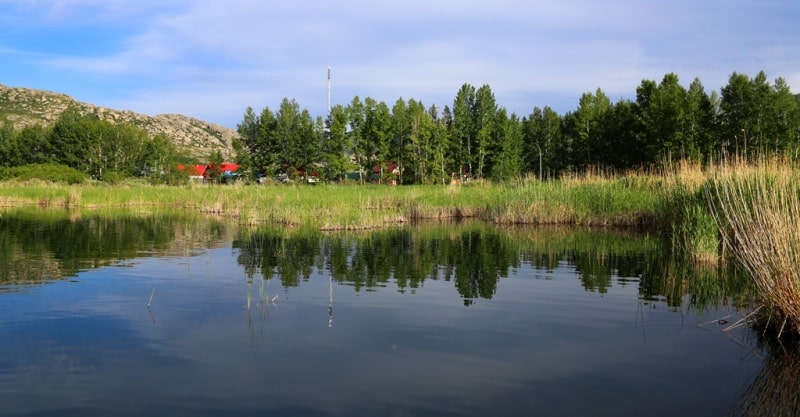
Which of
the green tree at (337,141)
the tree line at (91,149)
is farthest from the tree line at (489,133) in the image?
the tree line at (91,149)

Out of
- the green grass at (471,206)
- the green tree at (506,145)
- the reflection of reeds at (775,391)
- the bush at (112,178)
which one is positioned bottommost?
the reflection of reeds at (775,391)

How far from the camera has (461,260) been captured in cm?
1532

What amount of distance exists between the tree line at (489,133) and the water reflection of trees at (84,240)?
110 feet

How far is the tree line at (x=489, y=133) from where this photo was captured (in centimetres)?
Result: 5088

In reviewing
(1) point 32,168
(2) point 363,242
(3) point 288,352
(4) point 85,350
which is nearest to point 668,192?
Answer: (2) point 363,242

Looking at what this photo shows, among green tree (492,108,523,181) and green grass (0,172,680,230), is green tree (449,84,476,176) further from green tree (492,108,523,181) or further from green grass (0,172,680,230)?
green grass (0,172,680,230)

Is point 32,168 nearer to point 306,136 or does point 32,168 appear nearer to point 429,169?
point 306,136

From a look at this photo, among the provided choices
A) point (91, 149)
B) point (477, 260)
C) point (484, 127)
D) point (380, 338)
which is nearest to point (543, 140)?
point (484, 127)

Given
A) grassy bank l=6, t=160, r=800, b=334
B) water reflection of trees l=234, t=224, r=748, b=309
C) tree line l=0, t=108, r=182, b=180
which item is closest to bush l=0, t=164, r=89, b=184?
tree line l=0, t=108, r=182, b=180

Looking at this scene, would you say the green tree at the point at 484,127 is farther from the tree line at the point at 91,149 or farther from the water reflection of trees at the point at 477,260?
the water reflection of trees at the point at 477,260

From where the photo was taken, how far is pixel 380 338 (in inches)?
316

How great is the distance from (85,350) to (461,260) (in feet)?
31.7

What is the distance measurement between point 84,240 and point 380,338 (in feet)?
48.6

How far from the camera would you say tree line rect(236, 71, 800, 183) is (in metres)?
50.9
